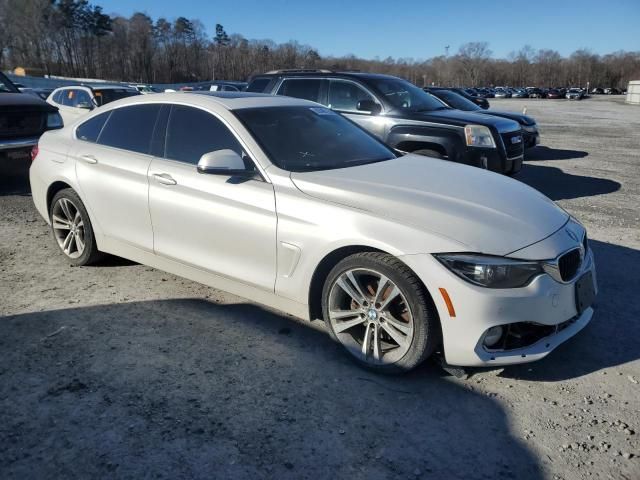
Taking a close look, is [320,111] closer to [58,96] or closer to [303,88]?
[303,88]

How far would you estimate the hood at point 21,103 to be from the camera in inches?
311

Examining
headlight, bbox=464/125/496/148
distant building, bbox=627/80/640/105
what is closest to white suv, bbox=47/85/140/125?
headlight, bbox=464/125/496/148

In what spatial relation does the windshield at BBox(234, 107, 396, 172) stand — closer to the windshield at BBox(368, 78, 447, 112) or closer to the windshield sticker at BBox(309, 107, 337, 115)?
the windshield sticker at BBox(309, 107, 337, 115)

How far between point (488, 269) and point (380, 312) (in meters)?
0.69

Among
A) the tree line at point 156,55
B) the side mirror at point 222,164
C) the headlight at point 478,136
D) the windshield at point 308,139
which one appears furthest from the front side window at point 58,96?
the tree line at point 156,55

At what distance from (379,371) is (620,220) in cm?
538

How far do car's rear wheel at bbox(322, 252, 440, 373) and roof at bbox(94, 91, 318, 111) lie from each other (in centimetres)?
171

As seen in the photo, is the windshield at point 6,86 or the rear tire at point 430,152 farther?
the windshield at point 6,86

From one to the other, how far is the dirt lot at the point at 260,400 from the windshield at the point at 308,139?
1.22 metres

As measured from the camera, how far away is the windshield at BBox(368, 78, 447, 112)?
805 cm

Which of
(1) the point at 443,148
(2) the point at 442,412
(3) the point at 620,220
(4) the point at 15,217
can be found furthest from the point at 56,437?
(3) the point at 620,220

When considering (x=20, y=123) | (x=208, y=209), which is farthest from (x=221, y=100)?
(x=20, y=123)

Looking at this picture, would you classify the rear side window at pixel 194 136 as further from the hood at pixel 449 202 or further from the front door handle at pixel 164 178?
the hood at pixel 449 202

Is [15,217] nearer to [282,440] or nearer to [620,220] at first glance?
[282,440]
